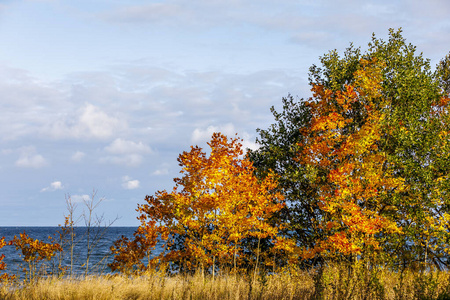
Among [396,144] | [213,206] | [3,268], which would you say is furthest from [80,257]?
[396,144]

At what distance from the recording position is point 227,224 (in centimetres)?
1652

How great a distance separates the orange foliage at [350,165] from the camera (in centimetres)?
1552

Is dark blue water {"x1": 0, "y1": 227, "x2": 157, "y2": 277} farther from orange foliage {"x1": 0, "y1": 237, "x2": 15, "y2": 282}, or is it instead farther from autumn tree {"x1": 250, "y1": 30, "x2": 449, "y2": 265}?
autumn tree {"x1": 250, "y1": 30, "x2": 449, "y2": 265}

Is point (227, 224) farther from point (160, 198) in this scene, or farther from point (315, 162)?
point (315, 162)

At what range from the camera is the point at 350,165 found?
15.6 metres

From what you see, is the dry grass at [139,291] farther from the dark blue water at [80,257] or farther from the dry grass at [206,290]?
the dark blue water at [80,257]

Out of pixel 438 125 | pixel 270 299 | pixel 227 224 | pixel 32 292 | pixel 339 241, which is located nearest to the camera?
pixel 270 299

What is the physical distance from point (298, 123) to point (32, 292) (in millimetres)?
13766

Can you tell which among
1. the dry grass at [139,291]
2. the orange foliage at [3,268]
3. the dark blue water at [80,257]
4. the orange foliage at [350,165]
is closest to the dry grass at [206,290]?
the dry grass at [139,291]

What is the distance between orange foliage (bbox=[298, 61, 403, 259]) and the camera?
1552 centimetres

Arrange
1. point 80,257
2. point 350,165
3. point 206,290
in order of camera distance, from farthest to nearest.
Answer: point 80,257 < point 350,165 < point 206,290

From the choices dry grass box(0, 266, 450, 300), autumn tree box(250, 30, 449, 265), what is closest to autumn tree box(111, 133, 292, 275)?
autumn tree box(250, 30, 449, 265)

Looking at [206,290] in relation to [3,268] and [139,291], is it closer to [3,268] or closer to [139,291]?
[139,291]

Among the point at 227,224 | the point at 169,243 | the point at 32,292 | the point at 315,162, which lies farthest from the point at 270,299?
the point at 169,243
